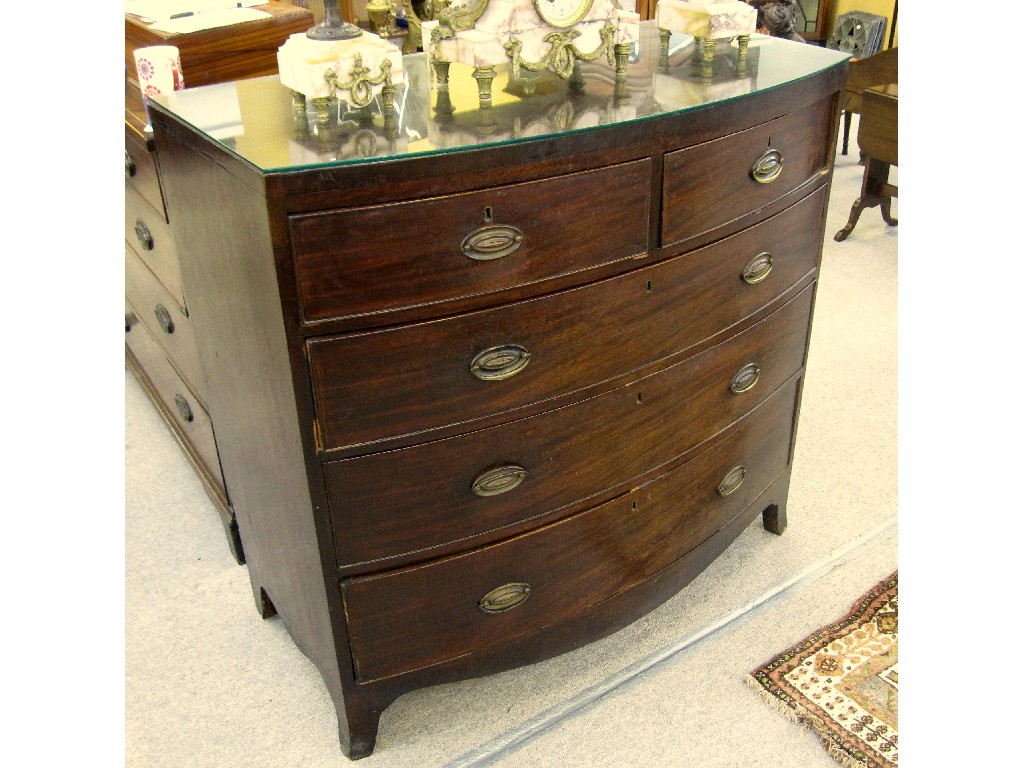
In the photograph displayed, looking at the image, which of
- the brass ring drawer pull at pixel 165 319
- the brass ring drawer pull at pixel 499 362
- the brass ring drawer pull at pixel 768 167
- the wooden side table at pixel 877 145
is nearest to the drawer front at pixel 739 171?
the brass ring drawer pull at pixel 768 167

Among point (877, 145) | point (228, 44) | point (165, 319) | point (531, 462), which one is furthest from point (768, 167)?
point (877, 145)

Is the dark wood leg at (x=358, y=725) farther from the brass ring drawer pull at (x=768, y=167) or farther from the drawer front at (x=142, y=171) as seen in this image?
the brass ring drawer pull at (x=768, y=167)

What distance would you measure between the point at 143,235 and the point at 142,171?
0.78 ft

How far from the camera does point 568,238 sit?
147cm

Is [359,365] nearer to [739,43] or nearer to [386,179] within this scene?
[386,179]

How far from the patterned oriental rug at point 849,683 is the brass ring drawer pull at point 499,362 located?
0.93m

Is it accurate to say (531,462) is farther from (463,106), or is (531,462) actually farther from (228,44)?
(228,44)

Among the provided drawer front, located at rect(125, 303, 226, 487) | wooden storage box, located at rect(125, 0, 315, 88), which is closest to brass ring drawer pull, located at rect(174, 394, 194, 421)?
drawer front, located at rect(125, 303, 226, 487)

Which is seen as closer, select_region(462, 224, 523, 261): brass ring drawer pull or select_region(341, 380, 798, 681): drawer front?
select_region(462, 224, 523, 261): brass ring drawer pull

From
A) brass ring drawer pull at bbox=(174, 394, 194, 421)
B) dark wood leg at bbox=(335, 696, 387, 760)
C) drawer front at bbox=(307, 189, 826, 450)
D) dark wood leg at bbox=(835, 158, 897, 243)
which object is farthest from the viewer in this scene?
dark wood leg at bbox=(835, 158, 897, 243)

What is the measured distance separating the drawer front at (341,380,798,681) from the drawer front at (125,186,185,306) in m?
0.86

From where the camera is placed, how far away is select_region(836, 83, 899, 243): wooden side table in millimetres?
3672

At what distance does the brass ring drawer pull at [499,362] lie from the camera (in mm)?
1482

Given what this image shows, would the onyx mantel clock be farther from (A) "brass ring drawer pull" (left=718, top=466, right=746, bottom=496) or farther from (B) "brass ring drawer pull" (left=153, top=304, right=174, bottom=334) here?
(B) "brass ring drawer pull" (left=153, top=304, right=174, bottom=334)
